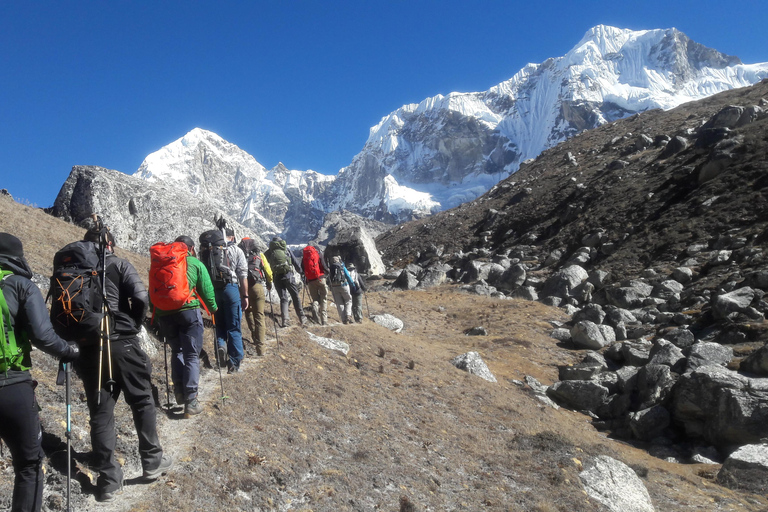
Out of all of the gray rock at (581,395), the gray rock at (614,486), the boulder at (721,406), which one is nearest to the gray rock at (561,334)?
the gray rock at (581,395)

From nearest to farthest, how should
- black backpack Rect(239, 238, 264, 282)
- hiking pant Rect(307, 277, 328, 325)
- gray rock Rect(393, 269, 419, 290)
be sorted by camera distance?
1. black backpack Rect(239, 238, 264, 282)
2. hiking pant Rect(307, 277, 328, 325)
3. gray rock Rect(393, 269, 419, 290)

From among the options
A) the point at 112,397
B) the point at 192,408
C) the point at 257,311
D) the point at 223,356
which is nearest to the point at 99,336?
the point at 112,397

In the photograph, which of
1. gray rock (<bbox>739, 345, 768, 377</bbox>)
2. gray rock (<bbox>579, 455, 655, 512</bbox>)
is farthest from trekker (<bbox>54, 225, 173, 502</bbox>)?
gray rock (<bbox>739, 345, 768, 377</bbox>)

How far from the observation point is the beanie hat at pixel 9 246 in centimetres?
362

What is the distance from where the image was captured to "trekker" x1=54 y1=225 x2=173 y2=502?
4336 mm

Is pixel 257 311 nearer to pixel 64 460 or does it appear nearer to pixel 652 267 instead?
pixel 64 460

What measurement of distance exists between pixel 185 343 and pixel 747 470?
9575mm

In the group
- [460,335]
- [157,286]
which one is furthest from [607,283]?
[157,286]

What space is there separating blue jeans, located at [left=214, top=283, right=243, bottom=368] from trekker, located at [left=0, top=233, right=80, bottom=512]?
4.03 metres

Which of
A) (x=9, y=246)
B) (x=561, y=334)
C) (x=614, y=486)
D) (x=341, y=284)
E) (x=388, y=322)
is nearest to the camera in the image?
(x=9, y=246)

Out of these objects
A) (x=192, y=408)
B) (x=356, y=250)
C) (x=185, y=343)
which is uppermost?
(x=356, y=250)

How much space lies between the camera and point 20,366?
11.8ft

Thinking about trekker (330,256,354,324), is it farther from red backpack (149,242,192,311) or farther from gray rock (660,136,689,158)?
gray rock (660,136,689,158)

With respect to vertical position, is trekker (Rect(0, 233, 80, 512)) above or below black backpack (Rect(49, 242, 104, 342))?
below
